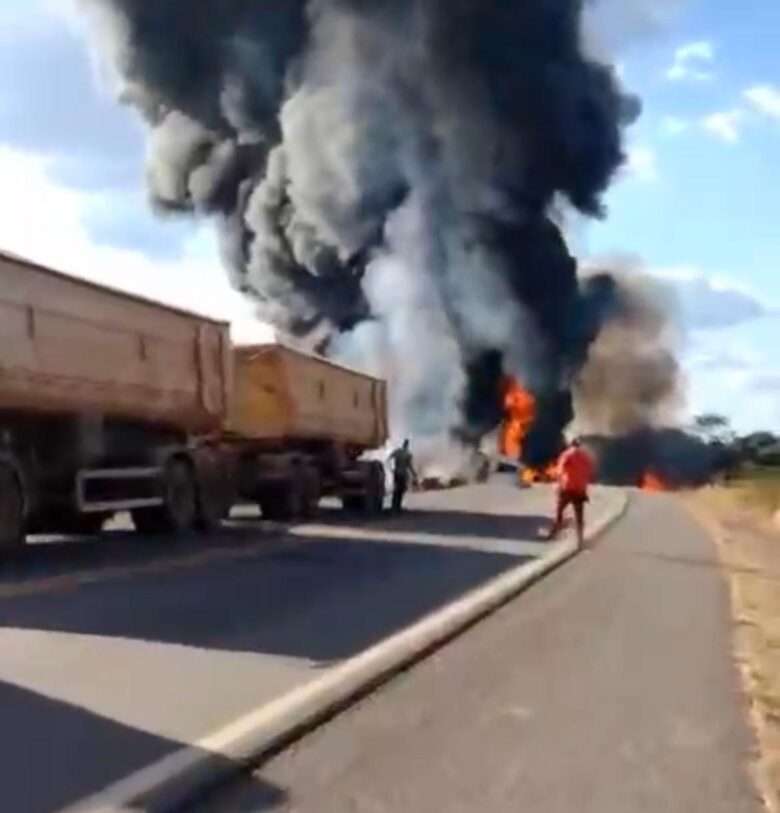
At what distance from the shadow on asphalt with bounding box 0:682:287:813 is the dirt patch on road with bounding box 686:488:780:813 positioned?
243 centimetres

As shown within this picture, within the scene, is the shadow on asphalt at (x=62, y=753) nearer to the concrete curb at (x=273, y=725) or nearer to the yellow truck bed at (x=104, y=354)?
the concrete curb at (x=273, y=725)

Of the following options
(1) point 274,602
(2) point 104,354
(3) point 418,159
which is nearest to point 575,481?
(2) point 104,354

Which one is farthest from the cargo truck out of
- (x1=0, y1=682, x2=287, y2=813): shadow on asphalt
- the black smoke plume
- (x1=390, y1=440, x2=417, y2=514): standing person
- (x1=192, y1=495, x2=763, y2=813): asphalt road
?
the black smoke plume

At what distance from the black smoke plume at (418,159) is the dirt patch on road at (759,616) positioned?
22.2 meters

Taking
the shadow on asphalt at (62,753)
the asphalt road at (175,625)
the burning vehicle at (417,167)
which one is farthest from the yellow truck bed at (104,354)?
the burning vehicle at (417,167)

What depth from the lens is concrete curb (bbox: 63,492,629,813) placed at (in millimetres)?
7500

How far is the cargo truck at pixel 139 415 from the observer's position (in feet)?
65.7

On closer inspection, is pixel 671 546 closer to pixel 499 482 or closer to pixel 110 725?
pixel 110 725

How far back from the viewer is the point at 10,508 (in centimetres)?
1917

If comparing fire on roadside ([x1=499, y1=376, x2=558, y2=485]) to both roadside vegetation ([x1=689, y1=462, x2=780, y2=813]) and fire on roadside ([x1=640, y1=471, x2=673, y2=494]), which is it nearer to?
fire on roadside ([x1=640, y1=471, x2=673, y2=494])

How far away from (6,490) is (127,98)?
45580mm

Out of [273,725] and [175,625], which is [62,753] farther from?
[175,625]

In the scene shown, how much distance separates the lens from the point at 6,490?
1916cm

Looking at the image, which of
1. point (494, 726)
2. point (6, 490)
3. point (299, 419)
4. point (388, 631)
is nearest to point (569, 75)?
point (299, 419)
